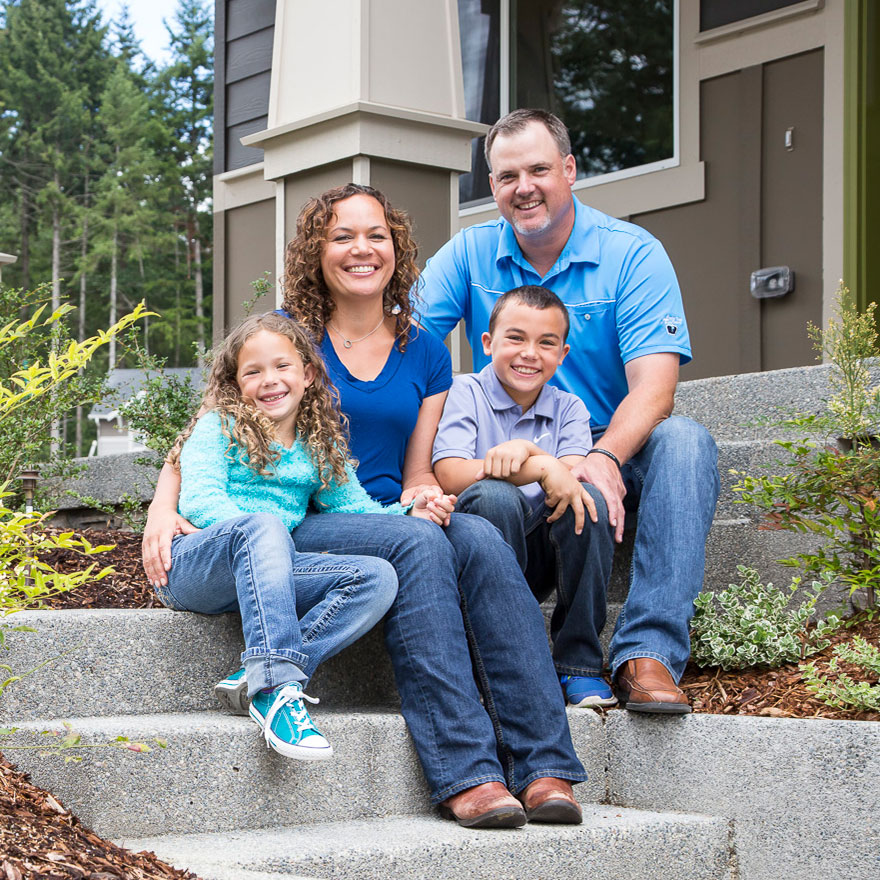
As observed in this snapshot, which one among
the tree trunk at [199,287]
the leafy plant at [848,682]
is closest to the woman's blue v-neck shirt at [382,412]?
the leafy plant at [848,682]

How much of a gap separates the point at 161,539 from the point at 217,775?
2.00ft

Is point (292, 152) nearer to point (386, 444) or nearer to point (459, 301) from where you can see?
point (459, 301)

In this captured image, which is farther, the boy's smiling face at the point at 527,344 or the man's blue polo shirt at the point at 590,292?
the man's blue polo shirt at the point at 590,292

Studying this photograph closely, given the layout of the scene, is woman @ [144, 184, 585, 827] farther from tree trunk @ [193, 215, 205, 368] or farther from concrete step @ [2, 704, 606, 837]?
tree trunk @ [193, 215, 205, 368]

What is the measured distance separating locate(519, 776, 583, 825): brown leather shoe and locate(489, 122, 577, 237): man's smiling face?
5.32 ft

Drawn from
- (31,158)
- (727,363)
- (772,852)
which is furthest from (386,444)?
(31,158)

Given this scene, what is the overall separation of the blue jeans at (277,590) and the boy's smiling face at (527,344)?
784 mm

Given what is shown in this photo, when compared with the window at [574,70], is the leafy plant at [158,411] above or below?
below

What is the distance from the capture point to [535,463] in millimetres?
2889

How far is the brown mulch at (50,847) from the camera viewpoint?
5.97 feet

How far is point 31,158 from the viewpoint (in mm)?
36062

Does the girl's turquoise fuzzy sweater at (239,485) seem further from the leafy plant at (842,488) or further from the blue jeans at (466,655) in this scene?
the leafy plant at (842,488)

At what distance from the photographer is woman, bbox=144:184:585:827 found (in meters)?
2.50

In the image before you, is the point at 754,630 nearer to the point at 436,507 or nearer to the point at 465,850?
the point at 436,507
